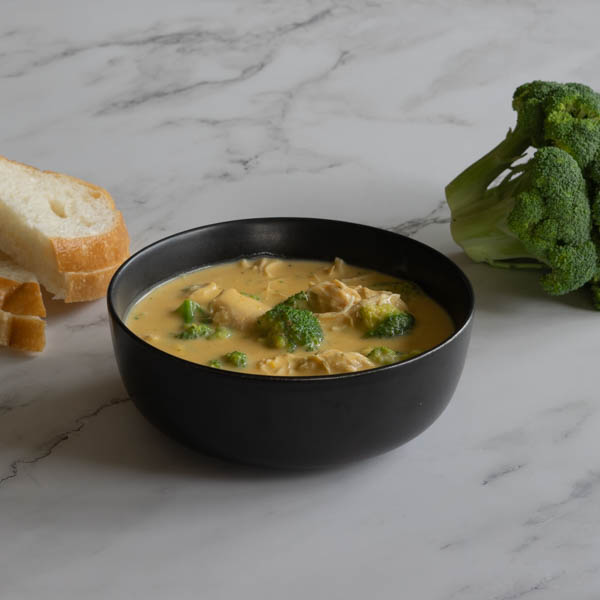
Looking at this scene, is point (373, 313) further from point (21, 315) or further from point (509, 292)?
point (21, 315)

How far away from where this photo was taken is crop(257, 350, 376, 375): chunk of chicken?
2.67 metres

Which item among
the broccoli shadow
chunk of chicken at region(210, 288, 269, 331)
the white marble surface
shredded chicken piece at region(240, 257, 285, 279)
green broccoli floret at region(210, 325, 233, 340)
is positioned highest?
chunk of chicken at region(210, 288, 269, 331)

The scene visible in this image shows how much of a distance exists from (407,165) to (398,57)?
3.74 ft

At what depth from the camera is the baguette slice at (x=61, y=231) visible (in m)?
3.54

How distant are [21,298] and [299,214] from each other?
136 cm

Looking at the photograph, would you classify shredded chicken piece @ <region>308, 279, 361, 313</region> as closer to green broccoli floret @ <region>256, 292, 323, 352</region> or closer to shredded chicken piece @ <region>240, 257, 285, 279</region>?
green broccoli floret @ <region>256, 292, 323, 352</region>

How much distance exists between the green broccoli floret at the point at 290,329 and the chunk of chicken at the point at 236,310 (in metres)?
0.05

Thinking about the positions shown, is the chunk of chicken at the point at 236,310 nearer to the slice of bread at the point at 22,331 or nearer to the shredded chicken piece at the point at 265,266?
the shredded chicken piece at the point at 265,266

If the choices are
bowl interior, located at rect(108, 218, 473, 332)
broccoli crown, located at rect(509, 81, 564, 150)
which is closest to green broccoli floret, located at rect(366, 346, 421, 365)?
bowl interior, located at rect(108, 218, 473, 332)

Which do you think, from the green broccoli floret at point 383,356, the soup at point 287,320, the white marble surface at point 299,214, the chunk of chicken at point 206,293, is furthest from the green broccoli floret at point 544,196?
the chunk of chicken at point 206,293

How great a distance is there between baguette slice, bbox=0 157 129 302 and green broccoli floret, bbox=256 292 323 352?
947 mm

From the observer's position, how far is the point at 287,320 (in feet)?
9.23

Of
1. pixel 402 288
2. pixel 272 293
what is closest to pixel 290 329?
pixel 272 293

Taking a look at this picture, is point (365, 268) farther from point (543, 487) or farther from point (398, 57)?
point (398, 57)
